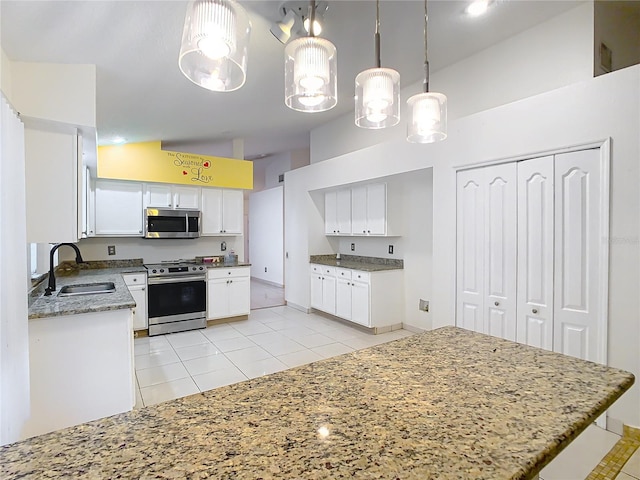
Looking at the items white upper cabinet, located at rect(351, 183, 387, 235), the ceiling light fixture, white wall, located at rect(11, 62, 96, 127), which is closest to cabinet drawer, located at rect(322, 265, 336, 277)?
white upper cabinet, located at rect(351, 183, 387, 235)

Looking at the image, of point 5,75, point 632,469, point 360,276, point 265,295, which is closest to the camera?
point 632,469

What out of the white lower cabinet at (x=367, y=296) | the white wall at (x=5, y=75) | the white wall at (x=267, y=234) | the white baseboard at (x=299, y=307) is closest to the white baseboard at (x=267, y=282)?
the white wall at (x=267, y=234)

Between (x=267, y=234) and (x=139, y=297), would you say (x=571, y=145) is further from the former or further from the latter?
(x=267, y=234)

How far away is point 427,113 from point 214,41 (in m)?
1.07

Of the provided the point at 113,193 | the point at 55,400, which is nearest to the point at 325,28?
the point at 55,400

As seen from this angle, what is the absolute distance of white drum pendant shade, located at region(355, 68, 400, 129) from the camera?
1.46 m

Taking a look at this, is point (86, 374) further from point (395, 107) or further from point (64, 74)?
point (395, 107)

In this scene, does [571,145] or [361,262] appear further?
[361,262]

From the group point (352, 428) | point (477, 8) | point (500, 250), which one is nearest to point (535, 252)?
point (500, 250)

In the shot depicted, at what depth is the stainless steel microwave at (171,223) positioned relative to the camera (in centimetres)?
480

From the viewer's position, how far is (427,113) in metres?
1.69

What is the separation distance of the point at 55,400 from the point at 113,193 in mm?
3225

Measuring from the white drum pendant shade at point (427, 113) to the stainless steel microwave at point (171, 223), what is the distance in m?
4.12

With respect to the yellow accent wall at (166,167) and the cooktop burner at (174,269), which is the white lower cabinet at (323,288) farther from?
the yellow accent wall at (166,167)
